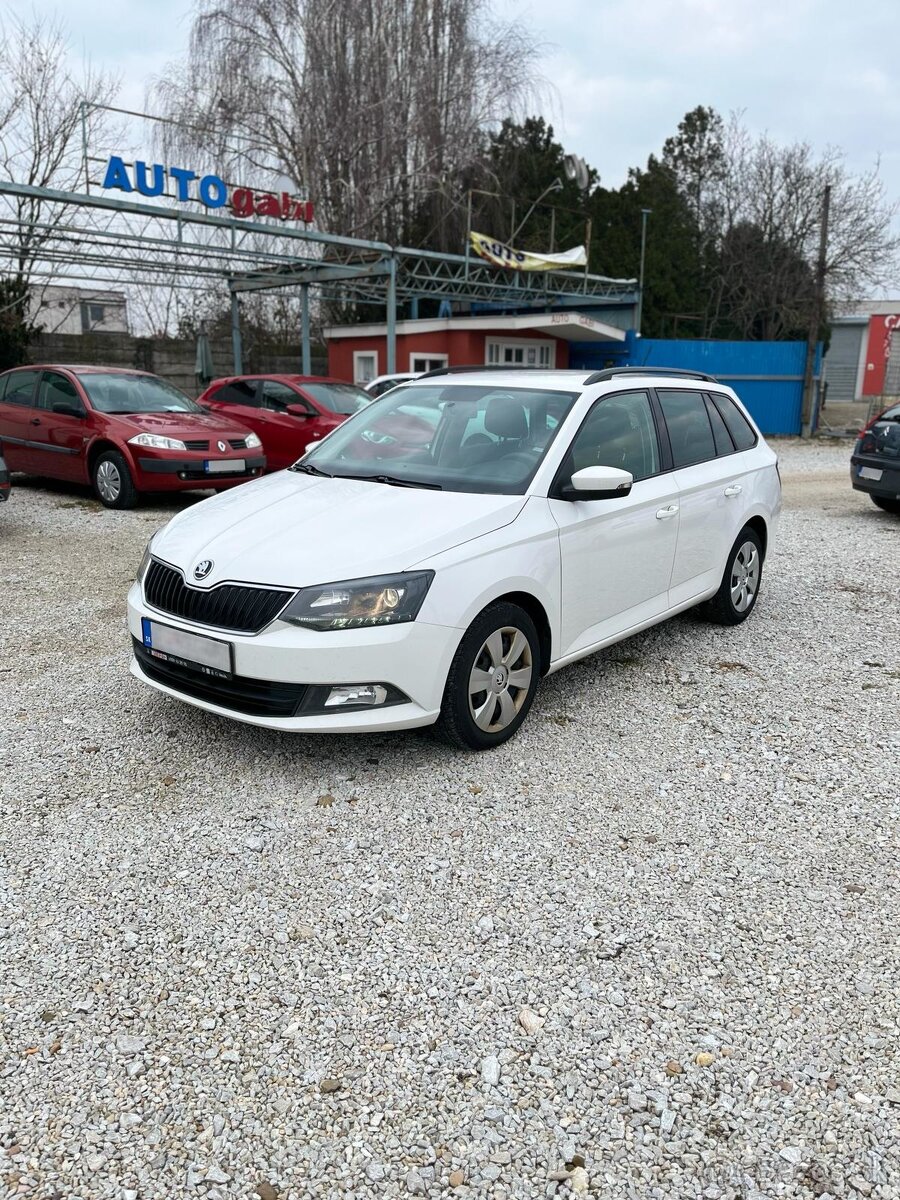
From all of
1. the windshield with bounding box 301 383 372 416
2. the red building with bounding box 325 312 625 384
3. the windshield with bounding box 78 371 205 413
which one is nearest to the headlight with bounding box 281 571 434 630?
the windshield with bounding box 78 371 205 413

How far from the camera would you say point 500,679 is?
4258 mm

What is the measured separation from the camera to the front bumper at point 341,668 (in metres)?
3.77

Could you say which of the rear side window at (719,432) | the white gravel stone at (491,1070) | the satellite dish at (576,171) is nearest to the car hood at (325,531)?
the white gravel stone at (491,1070)

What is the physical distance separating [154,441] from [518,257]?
13465 millimetres

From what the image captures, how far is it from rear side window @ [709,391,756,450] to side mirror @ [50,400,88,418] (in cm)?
757

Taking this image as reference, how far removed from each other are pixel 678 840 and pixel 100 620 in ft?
14.7

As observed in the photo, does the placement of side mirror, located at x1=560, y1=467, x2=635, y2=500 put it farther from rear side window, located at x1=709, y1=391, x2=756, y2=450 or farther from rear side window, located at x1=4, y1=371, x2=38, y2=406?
rear side window, located at x1=4, y1=371, x2=38, y2=406

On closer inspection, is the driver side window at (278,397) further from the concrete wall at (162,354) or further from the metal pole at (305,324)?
the metal pole at (305,324)

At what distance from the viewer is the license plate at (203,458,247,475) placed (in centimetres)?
1054

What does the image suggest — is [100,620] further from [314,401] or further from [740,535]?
[314,401]

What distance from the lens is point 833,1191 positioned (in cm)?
214

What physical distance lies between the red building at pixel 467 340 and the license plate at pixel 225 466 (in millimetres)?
13688

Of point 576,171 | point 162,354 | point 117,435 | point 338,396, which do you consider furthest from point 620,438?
point 576,171

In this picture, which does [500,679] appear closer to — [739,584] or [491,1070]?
[491,1070]
